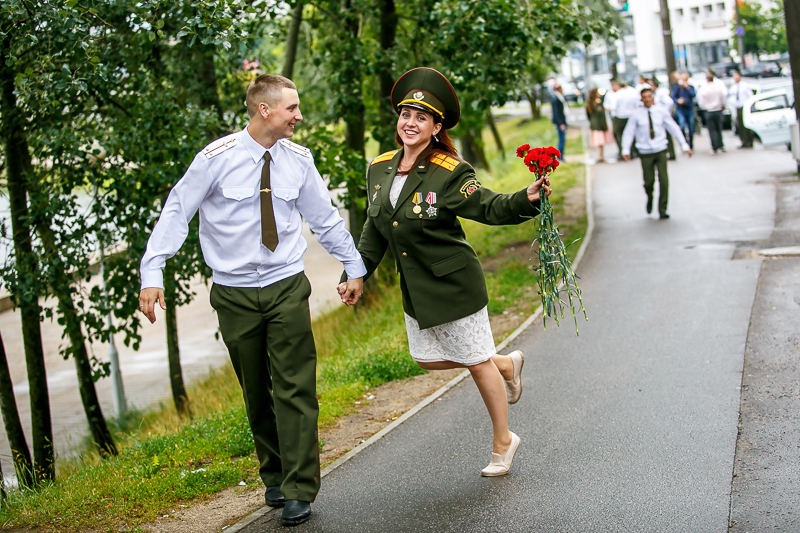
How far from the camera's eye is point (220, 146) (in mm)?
4352

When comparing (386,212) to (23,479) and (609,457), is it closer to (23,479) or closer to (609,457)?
(609,457)

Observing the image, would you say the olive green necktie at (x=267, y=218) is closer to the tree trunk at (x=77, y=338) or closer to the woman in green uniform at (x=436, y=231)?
the woman in green uniform at (x=436, y=231)

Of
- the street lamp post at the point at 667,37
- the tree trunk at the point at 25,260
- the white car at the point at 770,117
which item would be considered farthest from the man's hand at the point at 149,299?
the street lamp post at the point at 667,37

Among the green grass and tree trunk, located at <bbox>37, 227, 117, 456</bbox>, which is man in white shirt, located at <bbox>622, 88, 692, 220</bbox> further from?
tree trunk, located at <bbox>37, 227, 117, 456</bbox>

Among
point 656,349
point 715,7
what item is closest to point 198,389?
point 656,349

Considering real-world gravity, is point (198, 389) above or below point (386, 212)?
below

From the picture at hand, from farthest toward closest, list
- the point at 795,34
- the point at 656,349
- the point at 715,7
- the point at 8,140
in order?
the point at 715,7
the point at 795,34
the point at 8,140
the point at 656,349

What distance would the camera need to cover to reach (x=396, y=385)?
7.28m

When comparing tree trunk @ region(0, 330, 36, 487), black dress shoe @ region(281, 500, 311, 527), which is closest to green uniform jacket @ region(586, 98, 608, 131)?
tree trunk @ region(0, 330, 36, 487)

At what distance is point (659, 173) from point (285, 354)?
33.4ft

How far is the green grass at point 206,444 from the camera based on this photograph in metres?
4.97

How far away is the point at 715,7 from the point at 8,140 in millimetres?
77784

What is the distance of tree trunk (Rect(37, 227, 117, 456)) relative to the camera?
8289mm

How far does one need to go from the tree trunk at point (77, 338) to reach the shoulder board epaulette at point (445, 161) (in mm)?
4918
